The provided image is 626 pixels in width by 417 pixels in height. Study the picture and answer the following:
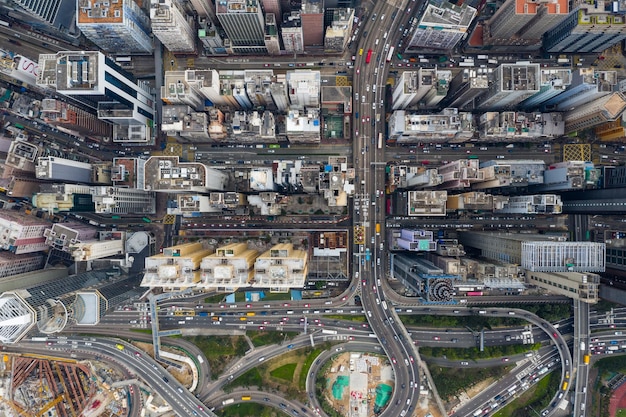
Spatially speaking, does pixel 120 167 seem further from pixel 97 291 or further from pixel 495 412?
pixel 495 412

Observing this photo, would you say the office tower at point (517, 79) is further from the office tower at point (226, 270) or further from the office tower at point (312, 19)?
the office tower at point (226, 270)

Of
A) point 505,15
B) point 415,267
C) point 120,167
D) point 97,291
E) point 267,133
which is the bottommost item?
point 97,291

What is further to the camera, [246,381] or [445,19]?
[246,381]

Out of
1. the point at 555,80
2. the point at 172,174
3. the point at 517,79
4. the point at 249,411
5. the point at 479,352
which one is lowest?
the point at 249,411

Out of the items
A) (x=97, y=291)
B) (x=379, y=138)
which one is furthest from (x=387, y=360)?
(x=97, y=291)

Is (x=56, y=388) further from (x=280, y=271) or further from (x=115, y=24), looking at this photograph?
(x=115, y=24)

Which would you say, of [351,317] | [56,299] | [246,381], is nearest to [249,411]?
[246,381]
